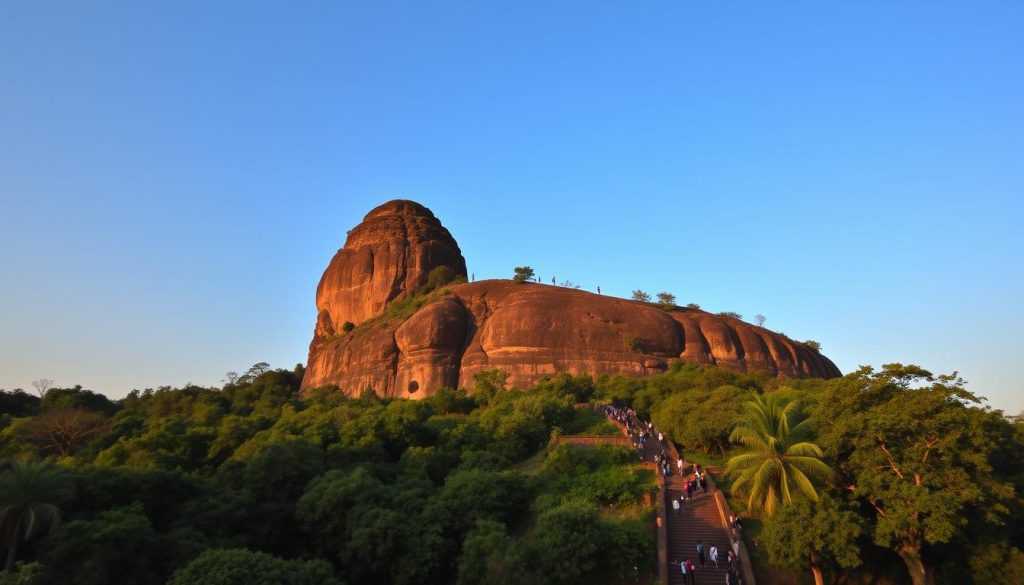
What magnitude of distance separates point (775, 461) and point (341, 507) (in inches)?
508

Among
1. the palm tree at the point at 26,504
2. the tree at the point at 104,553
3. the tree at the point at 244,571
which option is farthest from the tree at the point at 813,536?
the palm tree at the point at 26,504

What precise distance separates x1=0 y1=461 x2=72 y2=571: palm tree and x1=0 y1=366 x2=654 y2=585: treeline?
42 millimetres

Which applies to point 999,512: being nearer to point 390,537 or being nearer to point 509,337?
point 390,537

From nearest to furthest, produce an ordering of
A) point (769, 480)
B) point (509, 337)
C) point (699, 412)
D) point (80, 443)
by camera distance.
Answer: point (769, 480), point (699, 412), point (80, 443), point (509, 337)

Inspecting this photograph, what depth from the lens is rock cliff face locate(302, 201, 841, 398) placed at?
46.8 metres

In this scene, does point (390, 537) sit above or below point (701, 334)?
below

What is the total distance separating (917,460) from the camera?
1795cm

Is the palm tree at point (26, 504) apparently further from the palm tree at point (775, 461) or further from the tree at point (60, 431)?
the palm tree at point (775, 461)

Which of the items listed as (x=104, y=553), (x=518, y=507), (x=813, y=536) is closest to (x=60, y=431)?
(x=104, y=553)

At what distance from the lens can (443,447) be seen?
95.3 feet

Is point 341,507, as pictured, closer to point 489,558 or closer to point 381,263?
point 489,558

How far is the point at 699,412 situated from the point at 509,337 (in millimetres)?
20362

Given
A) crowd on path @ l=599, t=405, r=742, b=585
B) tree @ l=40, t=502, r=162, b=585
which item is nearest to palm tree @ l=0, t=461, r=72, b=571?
tree @ l=40, t=502, r=162, b=585

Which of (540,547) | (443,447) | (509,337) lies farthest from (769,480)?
(509,337)
